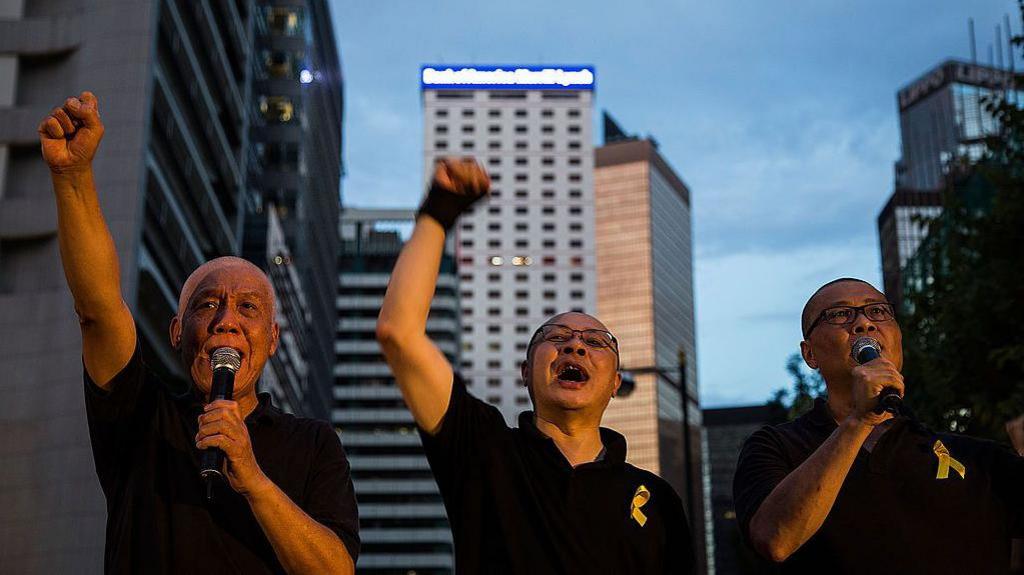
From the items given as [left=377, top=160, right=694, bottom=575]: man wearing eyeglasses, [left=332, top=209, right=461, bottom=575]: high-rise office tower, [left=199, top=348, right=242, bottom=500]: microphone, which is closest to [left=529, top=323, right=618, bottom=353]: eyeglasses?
[left=377, top=160, right=694, bottom=575]: man wearing eyeglasses

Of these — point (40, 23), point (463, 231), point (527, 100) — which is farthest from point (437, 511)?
point (40, 23)

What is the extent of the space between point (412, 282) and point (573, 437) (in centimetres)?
116

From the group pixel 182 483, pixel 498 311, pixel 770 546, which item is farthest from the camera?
pixel 498 311

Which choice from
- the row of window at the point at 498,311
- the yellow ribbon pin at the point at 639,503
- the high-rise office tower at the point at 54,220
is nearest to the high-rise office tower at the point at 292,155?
the high-rise office tower at the point at 54,220

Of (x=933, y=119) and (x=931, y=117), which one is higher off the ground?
(x=931, y=117)

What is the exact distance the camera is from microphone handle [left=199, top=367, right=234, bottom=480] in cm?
373

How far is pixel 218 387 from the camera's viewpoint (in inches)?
163

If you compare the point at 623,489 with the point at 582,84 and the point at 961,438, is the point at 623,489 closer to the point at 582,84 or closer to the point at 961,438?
the point at 961,438

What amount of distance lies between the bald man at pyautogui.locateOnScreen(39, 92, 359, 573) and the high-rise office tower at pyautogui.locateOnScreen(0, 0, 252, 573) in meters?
30.5

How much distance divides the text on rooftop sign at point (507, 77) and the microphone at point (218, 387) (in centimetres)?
17760

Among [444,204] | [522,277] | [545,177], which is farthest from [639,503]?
[545,177]

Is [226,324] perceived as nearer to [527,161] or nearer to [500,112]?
[527,161]

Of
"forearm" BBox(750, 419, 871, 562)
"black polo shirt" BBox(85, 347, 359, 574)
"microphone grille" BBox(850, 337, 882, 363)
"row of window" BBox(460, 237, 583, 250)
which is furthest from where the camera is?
"row of window" BBox(460, 237, 583, 250)

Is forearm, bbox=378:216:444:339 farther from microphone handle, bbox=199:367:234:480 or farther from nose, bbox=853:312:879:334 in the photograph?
nose, bbox=853:312:879:334
